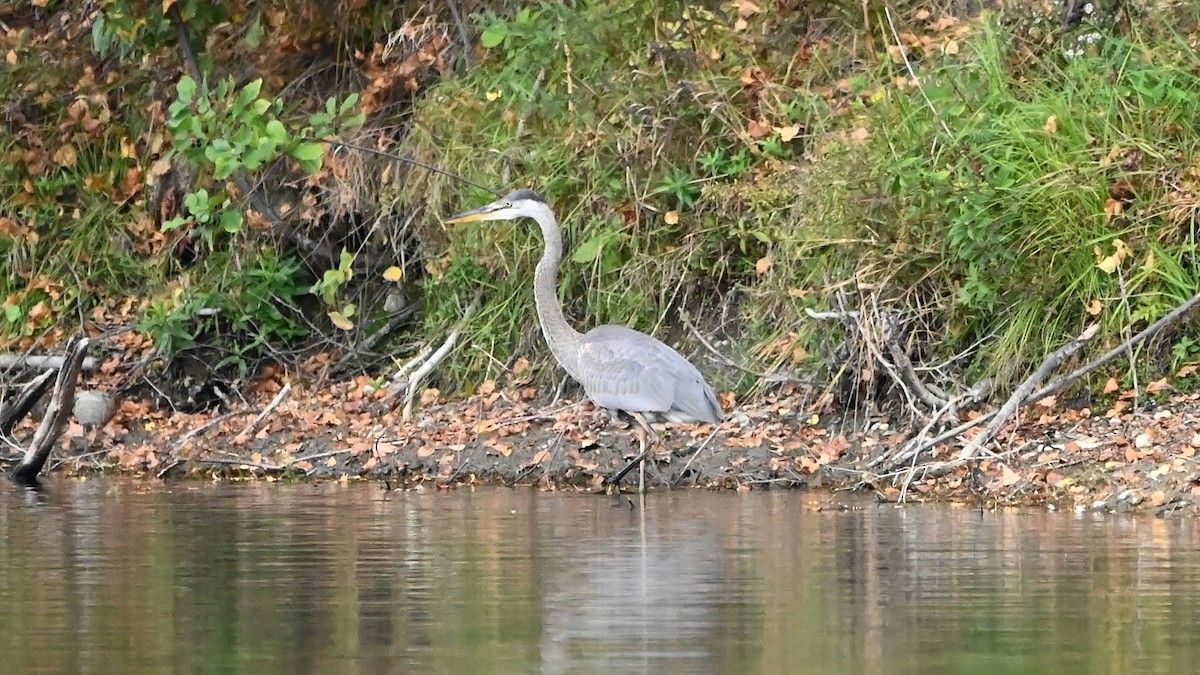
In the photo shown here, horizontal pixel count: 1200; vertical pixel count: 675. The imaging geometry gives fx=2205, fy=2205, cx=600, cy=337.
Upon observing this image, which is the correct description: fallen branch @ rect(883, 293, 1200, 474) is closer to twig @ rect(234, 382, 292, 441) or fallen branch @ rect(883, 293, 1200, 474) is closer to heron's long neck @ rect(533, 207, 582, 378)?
heron's long neck @ rect(533, 207, 582, 378)

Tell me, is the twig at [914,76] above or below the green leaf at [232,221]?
above

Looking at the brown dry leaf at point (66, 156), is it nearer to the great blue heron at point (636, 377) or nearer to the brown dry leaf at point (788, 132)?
the great blue heron at point (636, 377)

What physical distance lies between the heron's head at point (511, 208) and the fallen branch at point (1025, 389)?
305 cm

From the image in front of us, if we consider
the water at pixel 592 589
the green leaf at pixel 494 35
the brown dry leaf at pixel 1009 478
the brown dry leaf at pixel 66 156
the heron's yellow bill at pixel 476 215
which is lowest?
the water at pixel 592 589

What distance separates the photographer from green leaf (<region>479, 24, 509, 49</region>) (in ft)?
46.5

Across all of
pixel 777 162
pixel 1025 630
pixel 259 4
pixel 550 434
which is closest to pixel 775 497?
pixel 550 434

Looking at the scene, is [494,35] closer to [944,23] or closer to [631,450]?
[944,23]

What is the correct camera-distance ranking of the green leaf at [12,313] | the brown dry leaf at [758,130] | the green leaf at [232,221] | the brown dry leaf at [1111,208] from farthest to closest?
the green leaf at [12,313] → the green leaf at [232,221] → the brown dry leaf at [758,130] → the brown dry leaf at [1111,208]

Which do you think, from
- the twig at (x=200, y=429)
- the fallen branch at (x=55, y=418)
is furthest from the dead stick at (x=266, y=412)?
the fallen branch at (x=55, y=418)

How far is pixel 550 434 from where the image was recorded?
41.0 feet

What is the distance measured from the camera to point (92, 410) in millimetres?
14188

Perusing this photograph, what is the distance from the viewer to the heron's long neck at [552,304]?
1239cm

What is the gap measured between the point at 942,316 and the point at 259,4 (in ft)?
19.2

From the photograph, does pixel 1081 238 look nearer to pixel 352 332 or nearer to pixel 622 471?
pixel 622 471
